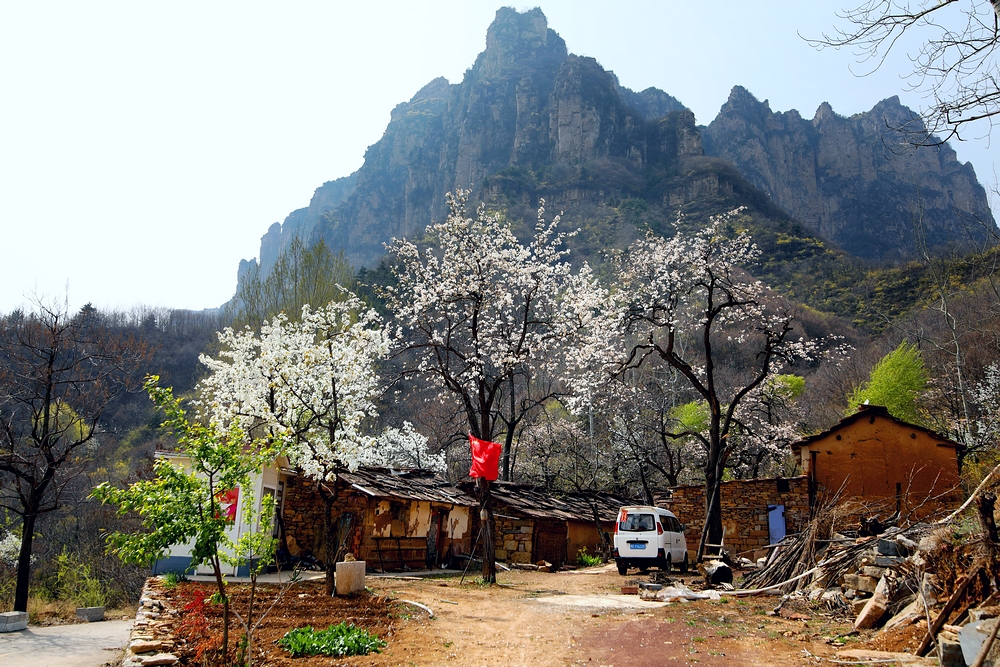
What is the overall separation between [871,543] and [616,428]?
78.9ft

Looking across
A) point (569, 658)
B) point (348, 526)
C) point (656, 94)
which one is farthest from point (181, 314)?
point (656, 94)

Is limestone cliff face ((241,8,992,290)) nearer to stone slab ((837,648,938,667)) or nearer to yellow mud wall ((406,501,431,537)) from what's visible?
yellow mud wall ((406,501,431,537))

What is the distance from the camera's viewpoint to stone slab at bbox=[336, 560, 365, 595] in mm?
11250

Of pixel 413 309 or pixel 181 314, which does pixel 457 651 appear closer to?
pixel 413 309

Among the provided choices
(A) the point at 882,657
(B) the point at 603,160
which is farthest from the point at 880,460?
(B) the point at 603,160

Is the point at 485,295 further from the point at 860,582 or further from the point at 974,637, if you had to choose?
the point at 974,637

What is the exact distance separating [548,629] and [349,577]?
4.14 metres

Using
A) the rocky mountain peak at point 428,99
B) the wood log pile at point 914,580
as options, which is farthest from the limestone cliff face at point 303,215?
the wood log pile at point 914,580

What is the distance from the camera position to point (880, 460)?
18.5 meters

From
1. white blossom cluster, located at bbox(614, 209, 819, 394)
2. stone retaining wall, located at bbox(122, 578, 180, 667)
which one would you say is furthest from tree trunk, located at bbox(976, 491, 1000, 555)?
white blossom cluster, located at bbox(614, 209, 819, 394)

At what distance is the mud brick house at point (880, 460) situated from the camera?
59.1ft

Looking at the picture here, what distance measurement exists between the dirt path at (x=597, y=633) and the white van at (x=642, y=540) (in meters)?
4.40

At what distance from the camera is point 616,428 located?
34.3m

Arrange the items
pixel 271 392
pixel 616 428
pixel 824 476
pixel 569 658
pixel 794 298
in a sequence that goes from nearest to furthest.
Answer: pixel 569 658, pixel 271 392, pixel 824 476, pixel 616 428, pixel 794 298
